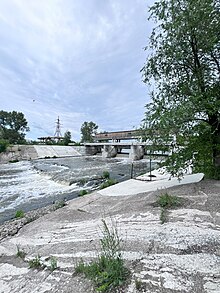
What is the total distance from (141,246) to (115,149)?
2962 cm

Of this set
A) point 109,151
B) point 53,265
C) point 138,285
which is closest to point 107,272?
point 138,285

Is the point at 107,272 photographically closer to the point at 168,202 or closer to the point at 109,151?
the point at 168,202

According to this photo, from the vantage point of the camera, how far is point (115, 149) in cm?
3222

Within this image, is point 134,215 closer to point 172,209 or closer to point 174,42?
point 172,209

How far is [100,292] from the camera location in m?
1.83

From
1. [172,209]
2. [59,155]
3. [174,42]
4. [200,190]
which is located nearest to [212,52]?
[174,42]

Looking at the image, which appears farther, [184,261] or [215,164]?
[215,164]

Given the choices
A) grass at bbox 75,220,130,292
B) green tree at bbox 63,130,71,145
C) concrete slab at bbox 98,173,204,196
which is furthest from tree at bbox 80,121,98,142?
grass at bbox 75,220,130,292

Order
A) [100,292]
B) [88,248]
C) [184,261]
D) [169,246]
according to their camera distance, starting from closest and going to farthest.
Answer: [100,292] → [184,261] → [169,246] → [88,248]

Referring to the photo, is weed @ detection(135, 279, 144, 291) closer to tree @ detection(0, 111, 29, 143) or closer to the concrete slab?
the concrete slab

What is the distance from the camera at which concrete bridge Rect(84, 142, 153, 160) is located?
26267mm

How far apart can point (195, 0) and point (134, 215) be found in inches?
218

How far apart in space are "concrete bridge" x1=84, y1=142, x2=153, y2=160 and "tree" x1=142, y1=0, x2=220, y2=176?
43.4 ft

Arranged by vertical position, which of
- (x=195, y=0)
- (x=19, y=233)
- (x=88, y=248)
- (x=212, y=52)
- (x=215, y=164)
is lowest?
(x=19, y=233)
